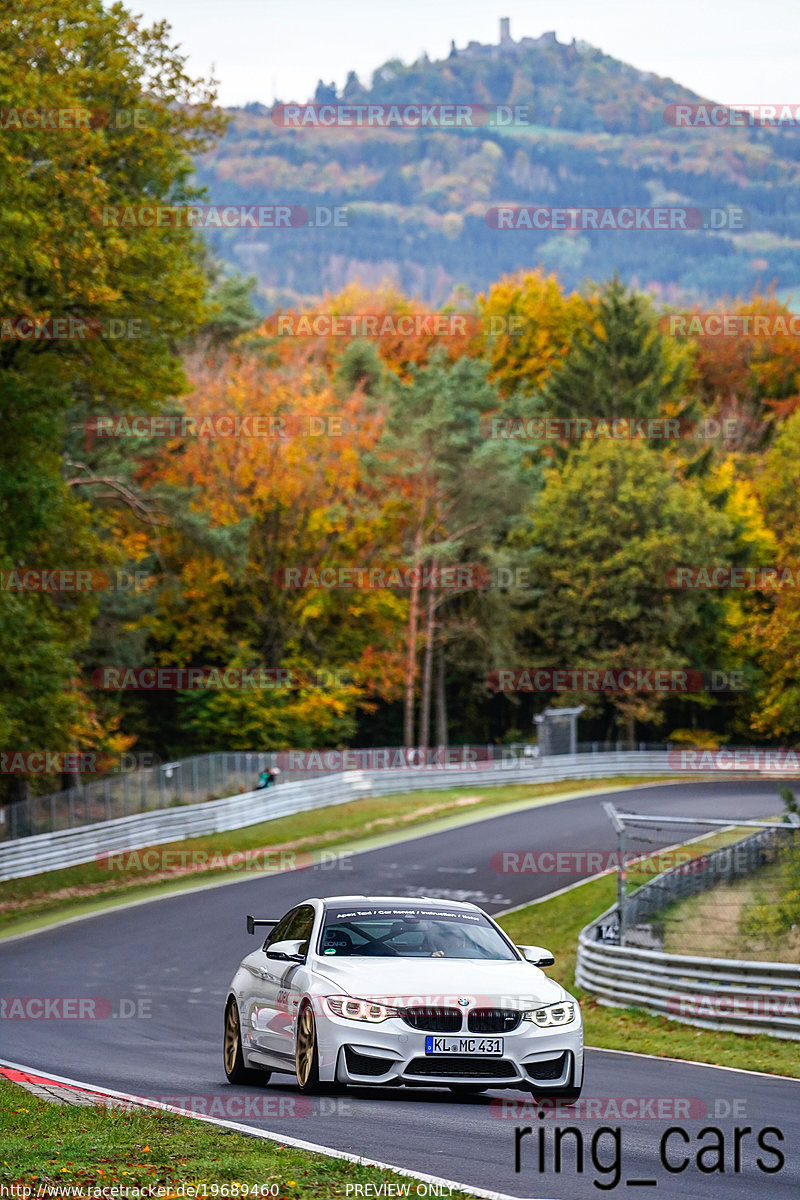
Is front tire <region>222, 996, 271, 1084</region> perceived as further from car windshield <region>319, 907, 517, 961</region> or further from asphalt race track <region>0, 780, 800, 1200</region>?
car windshield <region>319, 907, 517, 961</region>

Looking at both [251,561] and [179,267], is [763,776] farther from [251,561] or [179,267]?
[179,267]

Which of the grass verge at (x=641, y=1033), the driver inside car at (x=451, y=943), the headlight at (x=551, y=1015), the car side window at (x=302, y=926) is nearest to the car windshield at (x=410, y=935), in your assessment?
the driver inside car at (x=451, y=943)

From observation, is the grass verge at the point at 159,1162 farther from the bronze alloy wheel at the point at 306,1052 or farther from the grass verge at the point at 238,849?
the grass verge at the point at 238,849

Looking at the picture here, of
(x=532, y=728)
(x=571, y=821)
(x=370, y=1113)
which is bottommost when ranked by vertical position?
(x=532, y=728)

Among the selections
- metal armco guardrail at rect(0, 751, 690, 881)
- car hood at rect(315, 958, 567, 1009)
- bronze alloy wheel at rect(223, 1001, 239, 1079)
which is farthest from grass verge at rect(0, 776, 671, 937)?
car hood at rect(315, 958, 567, 1009)

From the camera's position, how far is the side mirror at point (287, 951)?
1147 cm

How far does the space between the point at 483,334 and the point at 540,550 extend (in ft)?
73.9

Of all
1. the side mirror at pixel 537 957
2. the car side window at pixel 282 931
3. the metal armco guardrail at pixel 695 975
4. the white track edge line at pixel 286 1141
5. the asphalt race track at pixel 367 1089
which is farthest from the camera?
the metal armco guardrail at pixel 695 975

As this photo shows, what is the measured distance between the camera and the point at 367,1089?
11008mm

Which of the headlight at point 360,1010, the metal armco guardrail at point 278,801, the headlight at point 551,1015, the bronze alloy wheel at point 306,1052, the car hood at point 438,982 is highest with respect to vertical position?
the car hood at point 438,982

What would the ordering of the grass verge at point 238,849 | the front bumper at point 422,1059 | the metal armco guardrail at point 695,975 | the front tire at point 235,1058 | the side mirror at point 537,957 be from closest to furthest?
the front bumper at point 422,1059
the side mirror at point 537,957
the front tire at point 235,1058
the metal armco guardrail at point 695,975
the grass verge at point 238,849

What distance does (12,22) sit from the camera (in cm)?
2888

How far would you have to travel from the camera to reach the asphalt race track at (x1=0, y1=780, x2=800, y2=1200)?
28.1 ft

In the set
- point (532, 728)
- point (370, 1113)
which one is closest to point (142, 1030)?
point (370, 1113)
